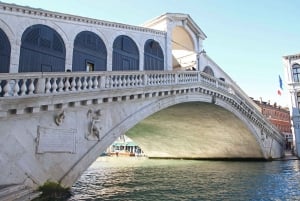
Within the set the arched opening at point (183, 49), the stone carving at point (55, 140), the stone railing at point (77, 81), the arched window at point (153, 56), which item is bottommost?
the stone carving at point (55, 140)

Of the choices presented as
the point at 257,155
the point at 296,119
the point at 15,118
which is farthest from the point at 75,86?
the point at 296,119

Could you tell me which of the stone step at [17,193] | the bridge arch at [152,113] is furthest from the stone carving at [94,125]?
the stone step at [17,193]

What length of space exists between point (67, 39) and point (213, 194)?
9.09 metres

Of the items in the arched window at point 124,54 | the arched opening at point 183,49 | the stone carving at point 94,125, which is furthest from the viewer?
the arched opening at point 183,49

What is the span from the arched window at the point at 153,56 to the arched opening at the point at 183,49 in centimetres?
388

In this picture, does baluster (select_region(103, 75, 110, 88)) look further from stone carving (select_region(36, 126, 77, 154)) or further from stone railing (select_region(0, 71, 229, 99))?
stone carving (select_region(36, 126, 77, 154))

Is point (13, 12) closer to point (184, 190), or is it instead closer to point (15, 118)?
point (15, 118)

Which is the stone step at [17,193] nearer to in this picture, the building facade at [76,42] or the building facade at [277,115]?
the building facade at [76,42]

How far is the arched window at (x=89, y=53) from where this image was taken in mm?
13445

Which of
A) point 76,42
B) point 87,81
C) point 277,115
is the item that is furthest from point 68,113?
point 277,115

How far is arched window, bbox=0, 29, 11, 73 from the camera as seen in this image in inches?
427

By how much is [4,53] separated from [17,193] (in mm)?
5808

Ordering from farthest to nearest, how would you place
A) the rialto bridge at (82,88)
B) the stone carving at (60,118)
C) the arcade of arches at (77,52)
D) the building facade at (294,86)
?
1. the building facade at (294,86)
2. the arcade of arches at (77,52)
3. the stone carving at (60,118)
4. the rialto bridge at (82,88)

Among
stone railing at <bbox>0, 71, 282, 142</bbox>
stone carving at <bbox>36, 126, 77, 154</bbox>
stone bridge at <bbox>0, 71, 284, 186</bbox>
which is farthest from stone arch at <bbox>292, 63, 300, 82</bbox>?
stone carving at <bbox>36, 126, 77, 154</bbox>
